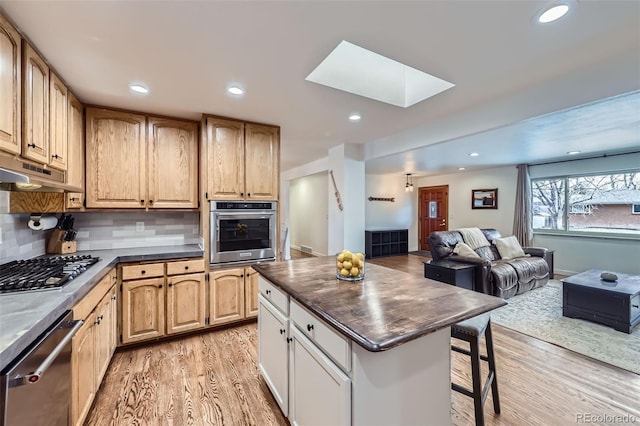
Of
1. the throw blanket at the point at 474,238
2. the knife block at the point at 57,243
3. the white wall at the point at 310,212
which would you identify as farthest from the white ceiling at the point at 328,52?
the white wall at the point at 310,212

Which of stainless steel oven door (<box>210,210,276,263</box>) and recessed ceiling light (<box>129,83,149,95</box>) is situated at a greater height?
recessed ceiling light (<box>129,83,149,95</box>)

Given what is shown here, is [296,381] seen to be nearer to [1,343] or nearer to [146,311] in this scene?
[1,343]

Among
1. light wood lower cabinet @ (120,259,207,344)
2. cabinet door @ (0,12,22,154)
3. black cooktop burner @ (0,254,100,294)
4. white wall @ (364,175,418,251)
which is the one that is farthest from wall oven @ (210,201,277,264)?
white wall @ (364,175,418,251)

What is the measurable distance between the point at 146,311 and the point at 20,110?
1.88 m

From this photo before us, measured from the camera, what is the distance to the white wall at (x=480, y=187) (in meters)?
6.64

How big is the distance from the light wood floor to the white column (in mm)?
2130

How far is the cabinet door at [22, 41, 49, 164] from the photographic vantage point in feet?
5.34

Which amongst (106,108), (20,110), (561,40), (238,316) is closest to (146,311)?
(238,316)

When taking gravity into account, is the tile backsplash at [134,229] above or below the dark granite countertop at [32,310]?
above

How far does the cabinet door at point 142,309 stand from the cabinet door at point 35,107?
1.30 metres

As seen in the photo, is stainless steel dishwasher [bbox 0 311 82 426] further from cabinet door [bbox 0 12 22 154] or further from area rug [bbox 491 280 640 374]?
area rug [bbox 491 280 640 374]

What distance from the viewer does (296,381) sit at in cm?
151

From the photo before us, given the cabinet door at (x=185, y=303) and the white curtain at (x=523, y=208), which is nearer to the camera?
the cabinet door at (x=185, y=303)

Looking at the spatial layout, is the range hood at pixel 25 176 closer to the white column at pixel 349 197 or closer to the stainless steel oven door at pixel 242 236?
the stainless steel oven door at pixel 242 236
